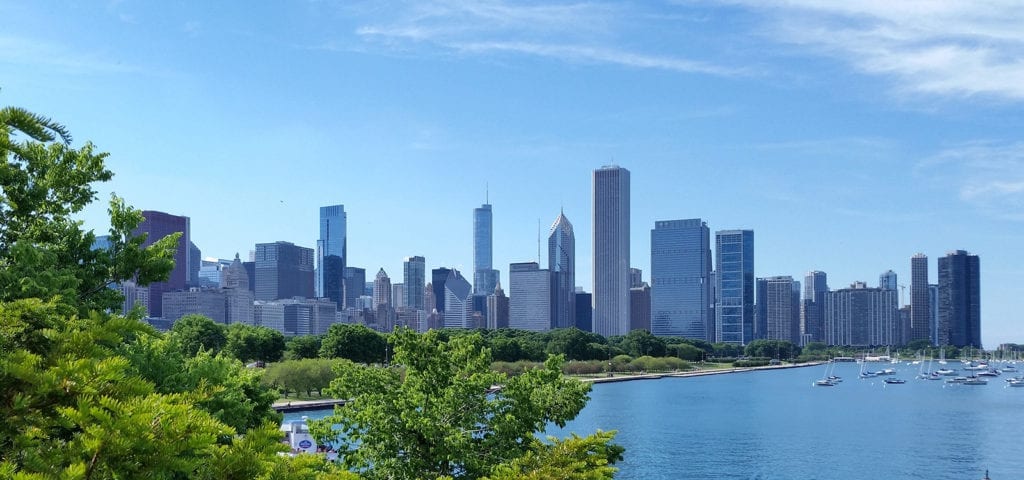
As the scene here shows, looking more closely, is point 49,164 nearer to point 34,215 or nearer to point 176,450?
point 34,215

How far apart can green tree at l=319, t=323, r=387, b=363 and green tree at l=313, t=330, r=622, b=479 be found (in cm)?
9490

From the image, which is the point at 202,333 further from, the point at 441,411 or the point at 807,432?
the point at 441,411

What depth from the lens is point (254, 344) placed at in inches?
4488

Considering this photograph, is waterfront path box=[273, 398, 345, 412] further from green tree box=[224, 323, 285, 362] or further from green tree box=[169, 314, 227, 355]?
green tree box=[224, 323, 285, 362]

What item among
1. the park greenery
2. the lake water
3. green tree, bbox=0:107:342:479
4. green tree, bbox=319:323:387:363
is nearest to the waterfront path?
the lake water

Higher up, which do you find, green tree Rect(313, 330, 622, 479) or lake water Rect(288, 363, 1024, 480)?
green tree Rect(313, 330, 622, 479)

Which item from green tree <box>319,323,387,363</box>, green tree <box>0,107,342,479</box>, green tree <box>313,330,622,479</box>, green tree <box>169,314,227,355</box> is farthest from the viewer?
green tree <box>319,323,387,363</box>

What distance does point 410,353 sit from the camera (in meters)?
24.6

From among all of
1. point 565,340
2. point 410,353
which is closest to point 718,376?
point 565,340

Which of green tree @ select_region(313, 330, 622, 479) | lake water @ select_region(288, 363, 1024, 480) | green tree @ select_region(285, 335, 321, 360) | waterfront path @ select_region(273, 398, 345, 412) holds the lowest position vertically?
lake water @ select_region(288, 363, 1024, 480)

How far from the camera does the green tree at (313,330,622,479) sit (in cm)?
2212

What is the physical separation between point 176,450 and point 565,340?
571 ft

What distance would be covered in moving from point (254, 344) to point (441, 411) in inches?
3801

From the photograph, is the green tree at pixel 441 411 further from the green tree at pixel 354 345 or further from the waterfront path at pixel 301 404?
the green tree at pixel 354 345
